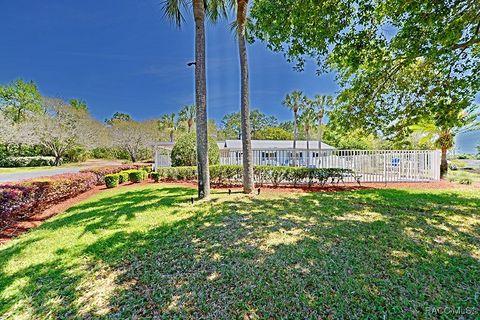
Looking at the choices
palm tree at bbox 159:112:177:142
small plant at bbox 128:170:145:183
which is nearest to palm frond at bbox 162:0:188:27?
small plant at bbox 128:170:145:183

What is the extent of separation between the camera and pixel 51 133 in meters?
28.9

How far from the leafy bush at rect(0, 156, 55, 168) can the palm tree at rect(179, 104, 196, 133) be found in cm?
2157

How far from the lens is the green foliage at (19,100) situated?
34.1 metres

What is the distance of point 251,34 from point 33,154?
40861mm

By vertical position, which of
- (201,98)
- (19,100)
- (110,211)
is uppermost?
(19,100)

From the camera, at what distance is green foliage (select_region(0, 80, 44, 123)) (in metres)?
34.1

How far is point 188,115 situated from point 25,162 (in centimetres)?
2513

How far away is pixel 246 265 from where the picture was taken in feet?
11.6

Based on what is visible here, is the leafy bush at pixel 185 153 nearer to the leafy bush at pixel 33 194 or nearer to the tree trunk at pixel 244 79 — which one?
the leafy bush at pixel 33 194

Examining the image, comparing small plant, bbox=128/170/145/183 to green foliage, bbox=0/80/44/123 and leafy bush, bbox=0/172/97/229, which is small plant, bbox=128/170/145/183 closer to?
leafy bush, bbox=0/172/97/229

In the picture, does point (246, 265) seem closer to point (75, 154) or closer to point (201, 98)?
point (201, 98)

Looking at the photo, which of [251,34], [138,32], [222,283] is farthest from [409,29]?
[138,32]

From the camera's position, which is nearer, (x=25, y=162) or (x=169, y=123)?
(x=25, y=162)

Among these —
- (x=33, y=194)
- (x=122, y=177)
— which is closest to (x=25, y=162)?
(x=122, y=177)
